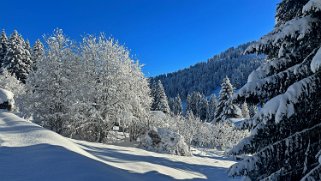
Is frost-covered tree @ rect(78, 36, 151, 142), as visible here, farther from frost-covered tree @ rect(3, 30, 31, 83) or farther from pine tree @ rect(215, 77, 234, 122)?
frost-covered tree @ rect(3, 30, 31, 83)

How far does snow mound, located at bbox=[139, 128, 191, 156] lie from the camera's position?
2366cm

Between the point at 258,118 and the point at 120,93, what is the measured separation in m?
20.4

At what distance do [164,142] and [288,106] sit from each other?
17534 mm

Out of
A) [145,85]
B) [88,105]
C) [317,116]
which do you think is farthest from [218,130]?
[317,116]

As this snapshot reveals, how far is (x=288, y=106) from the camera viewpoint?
677cm

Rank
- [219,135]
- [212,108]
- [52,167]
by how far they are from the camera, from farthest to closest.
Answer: [212,108] < [219,135] < [52,167]

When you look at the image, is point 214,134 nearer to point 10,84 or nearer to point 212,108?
point 212,108

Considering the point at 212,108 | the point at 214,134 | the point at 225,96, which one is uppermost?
the point at 212,108

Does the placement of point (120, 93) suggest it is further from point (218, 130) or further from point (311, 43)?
point (218, 130)

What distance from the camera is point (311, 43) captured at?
811 centimetres

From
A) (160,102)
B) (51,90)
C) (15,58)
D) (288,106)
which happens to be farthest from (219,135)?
(288,106)

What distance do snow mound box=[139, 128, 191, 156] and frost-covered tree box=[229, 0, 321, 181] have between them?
14.8 metres

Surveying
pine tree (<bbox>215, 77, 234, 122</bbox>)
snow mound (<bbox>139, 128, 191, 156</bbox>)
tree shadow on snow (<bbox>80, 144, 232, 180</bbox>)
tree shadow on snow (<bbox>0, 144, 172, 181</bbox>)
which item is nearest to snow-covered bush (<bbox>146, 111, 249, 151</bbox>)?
pine tree (<bbox>215, 77, 234, 122</bbox>)

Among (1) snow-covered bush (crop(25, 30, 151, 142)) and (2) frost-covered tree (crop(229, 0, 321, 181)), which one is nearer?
(2) frost-covered tree (crop(229, 0, 321, 181))
